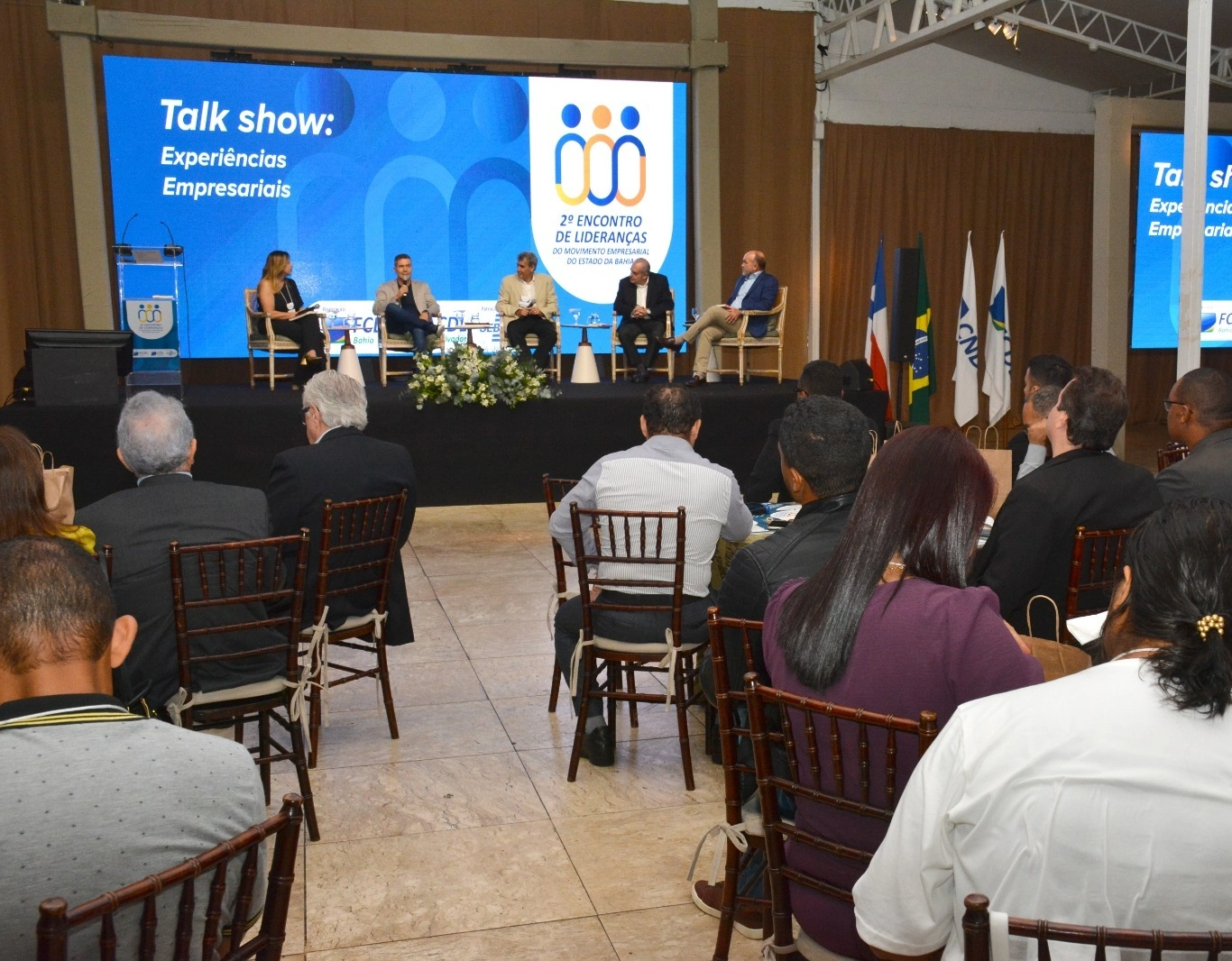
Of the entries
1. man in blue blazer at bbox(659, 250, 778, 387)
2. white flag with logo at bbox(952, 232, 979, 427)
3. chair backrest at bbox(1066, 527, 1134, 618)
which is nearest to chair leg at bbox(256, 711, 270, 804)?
chair backrest at bbox(1066, 527, 1134, 618)

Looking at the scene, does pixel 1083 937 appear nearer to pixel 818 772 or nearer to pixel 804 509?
pixel 818 772

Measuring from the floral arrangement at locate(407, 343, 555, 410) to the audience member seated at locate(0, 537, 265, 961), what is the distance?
6.30 m

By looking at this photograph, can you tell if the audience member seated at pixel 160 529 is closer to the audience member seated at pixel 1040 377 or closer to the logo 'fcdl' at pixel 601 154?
the audience member seated at pixel 1040 377

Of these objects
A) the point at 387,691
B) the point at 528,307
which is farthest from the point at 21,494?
the point at 528,307

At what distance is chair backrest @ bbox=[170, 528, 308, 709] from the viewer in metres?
2.81

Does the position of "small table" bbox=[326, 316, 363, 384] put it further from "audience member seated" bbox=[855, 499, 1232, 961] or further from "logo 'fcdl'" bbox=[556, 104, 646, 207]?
"audience member seated" bbox=[855, 499, 1232, 961]

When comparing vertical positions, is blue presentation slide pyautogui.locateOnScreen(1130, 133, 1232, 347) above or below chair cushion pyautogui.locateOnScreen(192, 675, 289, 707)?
above

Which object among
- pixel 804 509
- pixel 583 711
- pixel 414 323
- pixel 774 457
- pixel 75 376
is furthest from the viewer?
pixel 414 323

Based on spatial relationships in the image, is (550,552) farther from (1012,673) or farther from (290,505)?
(1012,673)

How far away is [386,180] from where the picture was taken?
1012cm

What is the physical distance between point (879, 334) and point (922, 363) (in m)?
0.54

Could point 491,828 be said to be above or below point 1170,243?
below

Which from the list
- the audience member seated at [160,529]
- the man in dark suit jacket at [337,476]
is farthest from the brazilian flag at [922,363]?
the audience member seated at [160,529]

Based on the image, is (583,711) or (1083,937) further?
(583,711)
